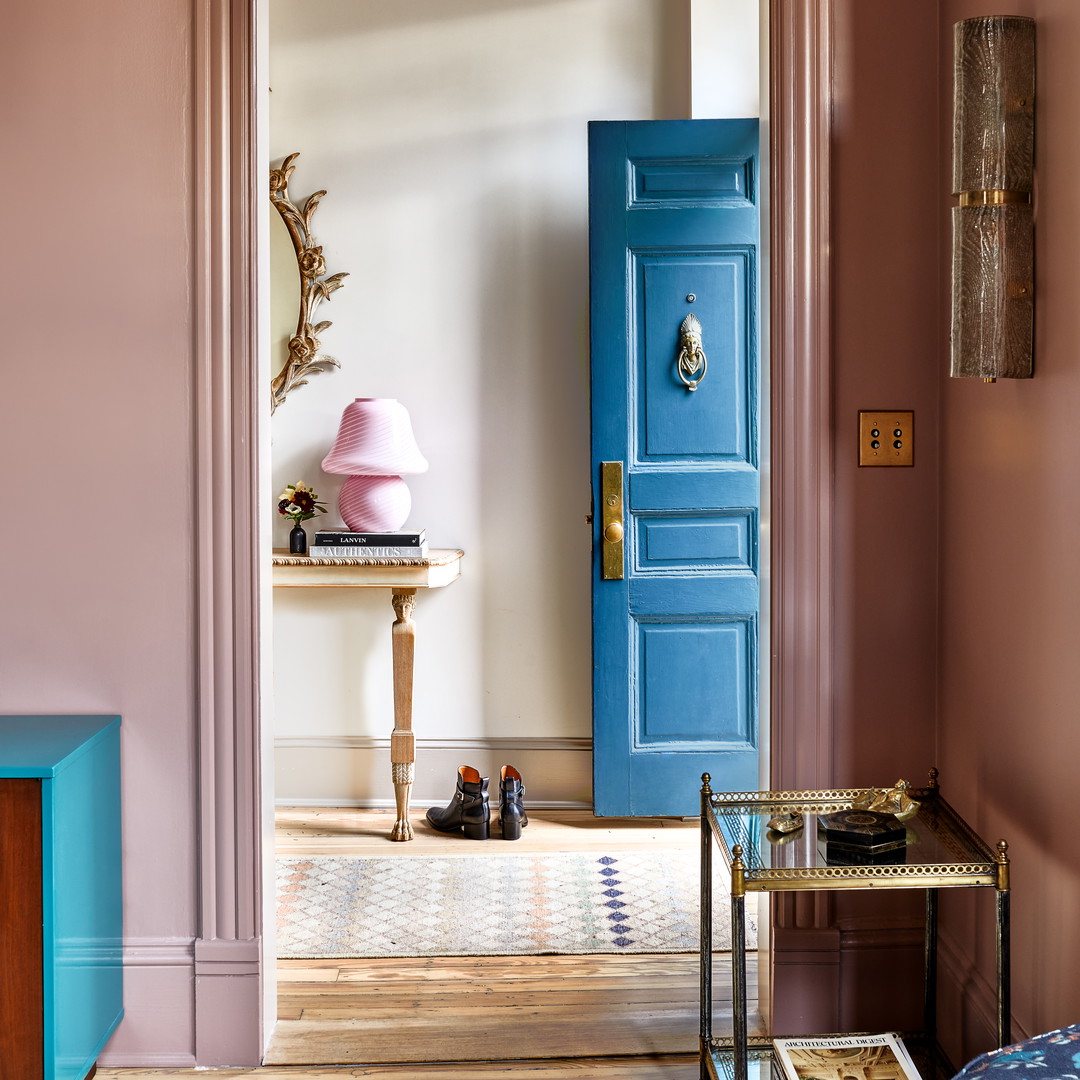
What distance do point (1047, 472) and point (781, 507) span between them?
1.89 ft

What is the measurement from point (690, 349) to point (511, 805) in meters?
1.53

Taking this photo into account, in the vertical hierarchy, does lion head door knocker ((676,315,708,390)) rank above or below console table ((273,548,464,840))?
above

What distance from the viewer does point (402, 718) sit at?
363 centimetres

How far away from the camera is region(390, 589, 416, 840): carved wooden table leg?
11.9 feet

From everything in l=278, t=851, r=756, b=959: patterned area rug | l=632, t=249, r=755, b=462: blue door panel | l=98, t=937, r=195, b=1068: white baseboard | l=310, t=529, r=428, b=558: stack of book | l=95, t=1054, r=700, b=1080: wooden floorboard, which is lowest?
l=95, t=1054, r=700, b=1080: wooden floorboard

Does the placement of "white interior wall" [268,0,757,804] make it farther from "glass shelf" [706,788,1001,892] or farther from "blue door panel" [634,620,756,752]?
"glass shelf" [706,788,1001,892]

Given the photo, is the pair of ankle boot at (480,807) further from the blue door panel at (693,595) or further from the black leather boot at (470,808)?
the blue door panel at (693,595)

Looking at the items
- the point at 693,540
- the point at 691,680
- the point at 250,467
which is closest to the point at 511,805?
the point at 691,680

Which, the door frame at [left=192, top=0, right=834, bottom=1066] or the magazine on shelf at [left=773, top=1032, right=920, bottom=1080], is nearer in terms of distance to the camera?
the magazine on shelf at [left=773, top=1032, right=920, bottom=1080]

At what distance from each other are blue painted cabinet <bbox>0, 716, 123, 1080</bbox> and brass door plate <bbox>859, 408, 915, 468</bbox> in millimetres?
1553

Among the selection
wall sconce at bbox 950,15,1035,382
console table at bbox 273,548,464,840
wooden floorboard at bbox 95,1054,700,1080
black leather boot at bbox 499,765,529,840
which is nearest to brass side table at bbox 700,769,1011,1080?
wooden floorboard at bbox 95,1054,700,1080

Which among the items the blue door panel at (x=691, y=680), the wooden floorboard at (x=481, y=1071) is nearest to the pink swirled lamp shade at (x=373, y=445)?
the blue door panel at (x=691, y=680)

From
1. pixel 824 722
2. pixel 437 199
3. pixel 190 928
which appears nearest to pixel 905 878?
pixel 824 722

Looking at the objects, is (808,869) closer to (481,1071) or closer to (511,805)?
(481,1071)
